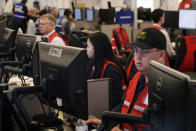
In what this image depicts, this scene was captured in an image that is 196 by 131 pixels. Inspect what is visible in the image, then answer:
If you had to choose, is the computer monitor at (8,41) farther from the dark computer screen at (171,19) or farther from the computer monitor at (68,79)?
the dark computer screen at (171,19)

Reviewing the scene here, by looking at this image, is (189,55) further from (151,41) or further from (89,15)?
(89,15)

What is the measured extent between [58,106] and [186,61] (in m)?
2.66

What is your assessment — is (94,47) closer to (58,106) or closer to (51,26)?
(58,106)

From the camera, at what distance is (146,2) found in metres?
15.0

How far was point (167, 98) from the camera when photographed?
129 cm

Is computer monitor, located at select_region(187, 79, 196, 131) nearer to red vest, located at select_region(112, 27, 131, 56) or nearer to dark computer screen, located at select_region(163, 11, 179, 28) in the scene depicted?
red vest, located at select_region(112, 27, 131, 56)

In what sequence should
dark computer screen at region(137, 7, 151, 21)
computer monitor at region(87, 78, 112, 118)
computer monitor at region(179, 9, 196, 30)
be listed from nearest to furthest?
computer monitor at region(87, 78, 112, 118)
computer monitor at region(179, 9, 196, 30)
dark computer screen at region(137, 7, 151, 21)

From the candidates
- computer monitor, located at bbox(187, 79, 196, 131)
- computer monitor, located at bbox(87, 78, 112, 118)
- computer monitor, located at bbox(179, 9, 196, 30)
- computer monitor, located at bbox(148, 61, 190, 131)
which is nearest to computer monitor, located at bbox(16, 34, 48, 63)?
computer monitor, located at bbox(87, 78, 112, 118)

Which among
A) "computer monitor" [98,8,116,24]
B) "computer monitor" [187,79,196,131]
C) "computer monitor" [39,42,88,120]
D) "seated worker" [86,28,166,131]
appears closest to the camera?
"computer monitor" [187,79,196,131]

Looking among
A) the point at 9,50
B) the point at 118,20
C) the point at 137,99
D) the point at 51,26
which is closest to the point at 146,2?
the point at 118,20

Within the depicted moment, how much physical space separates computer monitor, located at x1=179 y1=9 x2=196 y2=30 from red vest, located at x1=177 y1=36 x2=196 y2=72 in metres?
1.50

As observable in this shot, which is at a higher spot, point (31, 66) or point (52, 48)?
point (52, 48)

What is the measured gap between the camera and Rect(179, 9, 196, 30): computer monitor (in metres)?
5.65

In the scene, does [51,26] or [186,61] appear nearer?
[186,61]
